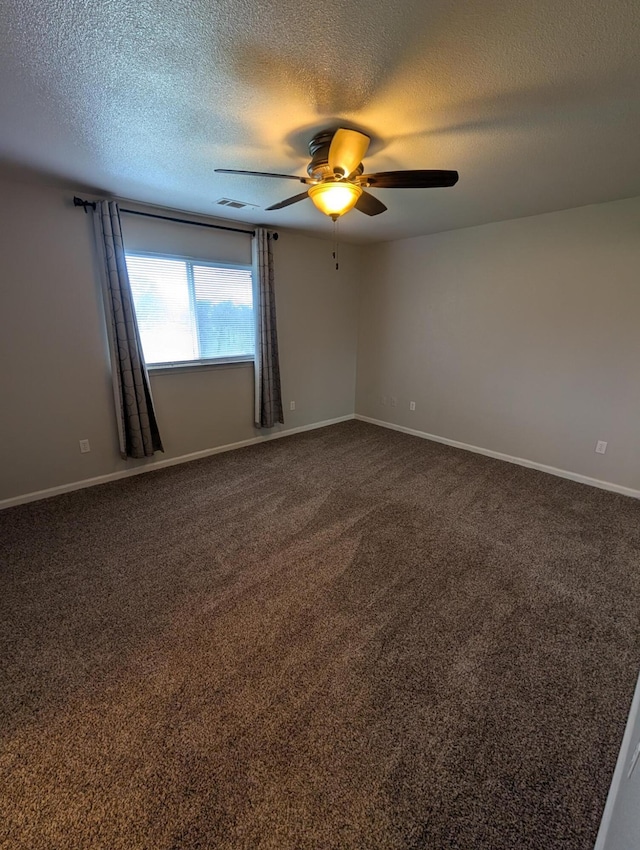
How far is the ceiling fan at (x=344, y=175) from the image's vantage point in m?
1.74

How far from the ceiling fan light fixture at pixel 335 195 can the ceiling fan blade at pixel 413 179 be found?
0.09 meters

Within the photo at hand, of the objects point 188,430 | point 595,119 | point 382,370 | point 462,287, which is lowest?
point 188,430

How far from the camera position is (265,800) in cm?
118

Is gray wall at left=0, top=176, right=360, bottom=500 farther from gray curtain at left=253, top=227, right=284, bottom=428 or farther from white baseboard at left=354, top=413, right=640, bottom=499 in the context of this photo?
white baseboard at left=354, top=413, right=640, bottom=499

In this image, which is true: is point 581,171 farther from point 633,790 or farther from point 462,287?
point 633,790

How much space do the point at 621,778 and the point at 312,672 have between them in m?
1.13

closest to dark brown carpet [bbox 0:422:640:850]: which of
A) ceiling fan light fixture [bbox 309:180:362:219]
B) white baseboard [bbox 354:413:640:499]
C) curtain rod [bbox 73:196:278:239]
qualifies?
white baseboard [bbox 354:413:640:499]

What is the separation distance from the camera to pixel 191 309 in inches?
139

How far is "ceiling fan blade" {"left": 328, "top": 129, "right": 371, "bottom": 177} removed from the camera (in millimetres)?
1745

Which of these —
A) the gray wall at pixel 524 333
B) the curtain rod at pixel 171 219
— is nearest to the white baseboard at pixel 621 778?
the gray wall at pixel 524 333

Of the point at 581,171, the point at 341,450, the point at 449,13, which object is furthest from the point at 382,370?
the point at 449,13

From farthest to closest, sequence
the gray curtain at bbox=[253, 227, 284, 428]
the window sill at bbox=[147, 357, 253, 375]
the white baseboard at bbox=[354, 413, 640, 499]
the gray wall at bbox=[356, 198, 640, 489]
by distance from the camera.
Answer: the gray curtain at bbox=[253, 227, 284, 428], the window sill at bbox=[147, 357, 253, 375], the white baseboard at bbox=[354, 413, 640, 499], the gray wall at bbox=[356, 198, 640, 489]

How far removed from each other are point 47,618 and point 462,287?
441 centimetres

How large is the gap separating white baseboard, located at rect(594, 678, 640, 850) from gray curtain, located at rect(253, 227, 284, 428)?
3.53 metres
